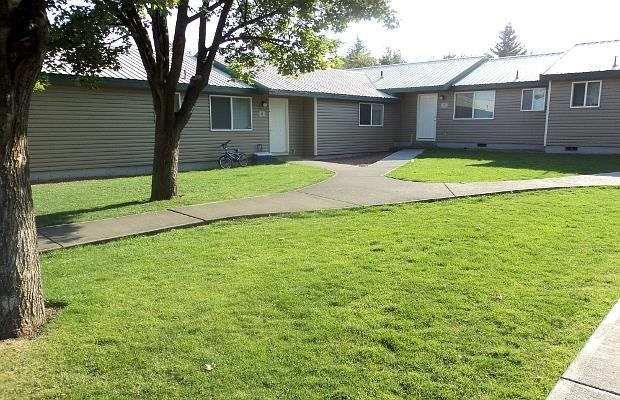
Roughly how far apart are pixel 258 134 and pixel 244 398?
640 inches

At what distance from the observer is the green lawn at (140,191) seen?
859cm

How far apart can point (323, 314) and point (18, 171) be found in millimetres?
2602

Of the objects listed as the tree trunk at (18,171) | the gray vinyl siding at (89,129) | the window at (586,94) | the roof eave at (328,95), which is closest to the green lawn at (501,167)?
the window at (586,94)

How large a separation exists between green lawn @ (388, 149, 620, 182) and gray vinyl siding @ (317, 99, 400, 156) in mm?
4111

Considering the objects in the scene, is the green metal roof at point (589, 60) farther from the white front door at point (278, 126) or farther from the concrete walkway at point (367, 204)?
the white front door at point (278, 126)

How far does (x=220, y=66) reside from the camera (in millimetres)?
18984

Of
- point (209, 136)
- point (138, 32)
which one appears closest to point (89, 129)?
point (209, 136)

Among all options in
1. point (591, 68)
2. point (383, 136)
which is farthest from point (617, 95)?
point (383, 136)

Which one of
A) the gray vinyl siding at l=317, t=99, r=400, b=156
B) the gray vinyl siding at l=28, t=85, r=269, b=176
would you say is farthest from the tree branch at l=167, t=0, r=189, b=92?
the gray vinyl siding at l=317, t=99, r=400, b=156

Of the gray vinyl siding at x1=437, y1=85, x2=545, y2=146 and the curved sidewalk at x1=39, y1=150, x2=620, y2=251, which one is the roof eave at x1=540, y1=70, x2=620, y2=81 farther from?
the curved sidewalk at x1=39, y1=150, x2=620, y2=251

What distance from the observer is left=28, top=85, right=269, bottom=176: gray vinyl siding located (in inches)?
520

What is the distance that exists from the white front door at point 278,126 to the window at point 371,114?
4.25 meters

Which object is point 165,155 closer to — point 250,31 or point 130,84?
point 250,31

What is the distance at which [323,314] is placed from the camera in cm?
389
